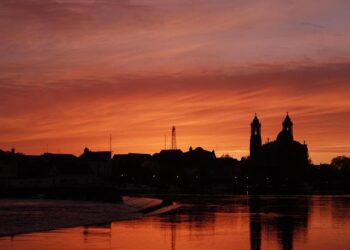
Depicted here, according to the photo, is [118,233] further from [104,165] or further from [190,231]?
[104,165]

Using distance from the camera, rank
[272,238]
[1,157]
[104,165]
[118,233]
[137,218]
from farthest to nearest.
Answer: [104,165] → [1,157] → [137,218] → [118,233] → [272,238]

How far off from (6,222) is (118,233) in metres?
9.80

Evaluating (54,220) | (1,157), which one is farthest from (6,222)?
(1,157)

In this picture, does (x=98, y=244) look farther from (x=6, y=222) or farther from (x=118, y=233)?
Result: (x=6, y=222)

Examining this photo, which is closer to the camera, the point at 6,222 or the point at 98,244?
the point at 98,244

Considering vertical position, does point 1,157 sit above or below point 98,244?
above

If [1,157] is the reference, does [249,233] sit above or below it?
below

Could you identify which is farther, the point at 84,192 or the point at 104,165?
the point at 104,165

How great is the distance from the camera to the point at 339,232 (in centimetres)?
4025

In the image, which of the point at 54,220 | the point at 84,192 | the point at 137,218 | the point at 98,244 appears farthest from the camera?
the point at 84,192

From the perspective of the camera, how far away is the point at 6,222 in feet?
145

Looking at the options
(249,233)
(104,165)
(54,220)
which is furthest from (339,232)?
(104,165)

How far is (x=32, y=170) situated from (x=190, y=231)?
Answer: 11414cm

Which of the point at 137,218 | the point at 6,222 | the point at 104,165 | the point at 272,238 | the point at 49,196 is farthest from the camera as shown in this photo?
the point at 104,165
